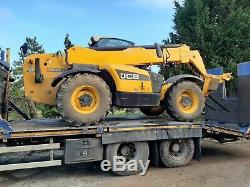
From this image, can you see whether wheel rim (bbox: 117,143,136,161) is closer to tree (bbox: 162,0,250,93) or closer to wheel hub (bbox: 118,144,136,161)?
wheel hub (bbox: 118,144,136,161)

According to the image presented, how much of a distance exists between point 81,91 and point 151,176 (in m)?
2.40

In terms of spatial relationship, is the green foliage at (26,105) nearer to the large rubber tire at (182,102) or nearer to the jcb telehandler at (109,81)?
the jcb telehandler at (109,81)

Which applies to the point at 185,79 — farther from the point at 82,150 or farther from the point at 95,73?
the point at 82,150

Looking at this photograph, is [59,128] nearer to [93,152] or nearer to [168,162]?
[93,152]

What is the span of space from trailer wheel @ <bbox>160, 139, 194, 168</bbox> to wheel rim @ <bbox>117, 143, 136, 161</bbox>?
2.34 feet

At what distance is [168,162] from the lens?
8703 mm

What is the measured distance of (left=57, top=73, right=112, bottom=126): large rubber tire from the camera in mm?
7898

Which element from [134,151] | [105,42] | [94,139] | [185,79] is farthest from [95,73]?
[185,79]

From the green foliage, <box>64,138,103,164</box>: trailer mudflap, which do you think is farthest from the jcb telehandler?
the green foliage

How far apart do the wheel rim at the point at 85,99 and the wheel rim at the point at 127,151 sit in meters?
1.08

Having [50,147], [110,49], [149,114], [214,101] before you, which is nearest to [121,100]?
[110,49]

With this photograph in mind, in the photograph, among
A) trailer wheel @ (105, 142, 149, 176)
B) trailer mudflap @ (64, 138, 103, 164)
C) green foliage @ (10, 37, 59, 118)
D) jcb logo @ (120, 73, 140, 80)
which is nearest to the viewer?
trailer mudflap @ (64, 138, 103, 164)

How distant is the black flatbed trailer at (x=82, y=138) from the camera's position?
23.9 ft

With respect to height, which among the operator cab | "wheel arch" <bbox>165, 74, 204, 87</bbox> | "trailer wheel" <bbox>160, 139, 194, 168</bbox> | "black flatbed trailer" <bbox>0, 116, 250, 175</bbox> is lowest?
"trailer wheel" <bbox>160, 139, 194, 168</bbox>
